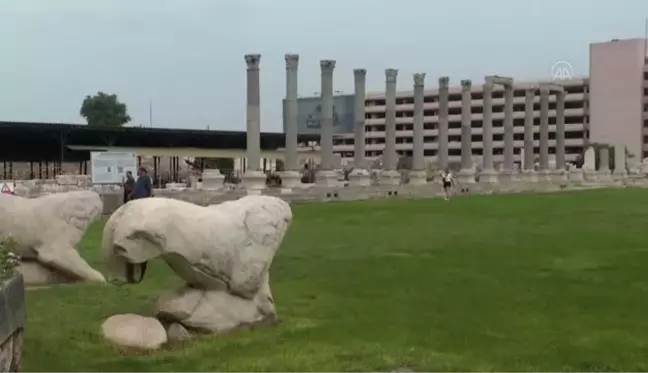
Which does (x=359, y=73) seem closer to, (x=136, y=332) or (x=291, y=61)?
(x=291, y=61)

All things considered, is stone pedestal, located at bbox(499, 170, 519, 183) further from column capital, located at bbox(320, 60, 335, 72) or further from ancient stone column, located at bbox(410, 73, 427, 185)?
column capital, located at bbox(320, 60, 335, 72)

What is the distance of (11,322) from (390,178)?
49528 mm

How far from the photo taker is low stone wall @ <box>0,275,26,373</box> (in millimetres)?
5961

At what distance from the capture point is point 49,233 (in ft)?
42.4

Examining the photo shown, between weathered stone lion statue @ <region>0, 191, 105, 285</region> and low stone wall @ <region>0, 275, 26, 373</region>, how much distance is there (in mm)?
6285

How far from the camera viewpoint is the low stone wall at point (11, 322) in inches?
235

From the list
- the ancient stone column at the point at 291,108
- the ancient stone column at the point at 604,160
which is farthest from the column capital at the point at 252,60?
the ancient stone column at the point at 604,160

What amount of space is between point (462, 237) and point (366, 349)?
11666 mm

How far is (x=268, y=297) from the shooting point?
985 cm

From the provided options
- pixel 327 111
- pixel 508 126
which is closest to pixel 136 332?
pixel 327 111

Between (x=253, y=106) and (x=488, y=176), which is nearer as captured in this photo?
(x=253, y=106)

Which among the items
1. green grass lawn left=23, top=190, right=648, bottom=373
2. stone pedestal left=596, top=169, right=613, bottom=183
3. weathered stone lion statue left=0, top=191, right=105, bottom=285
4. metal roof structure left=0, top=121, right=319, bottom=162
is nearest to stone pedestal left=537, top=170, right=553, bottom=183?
stone pedestal left=596, top=169, right=613, bottom=183

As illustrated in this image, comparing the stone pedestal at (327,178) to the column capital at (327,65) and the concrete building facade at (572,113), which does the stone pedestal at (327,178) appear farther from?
the concrete building facade at (572,113)

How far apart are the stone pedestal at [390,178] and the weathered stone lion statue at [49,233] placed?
137 feet
